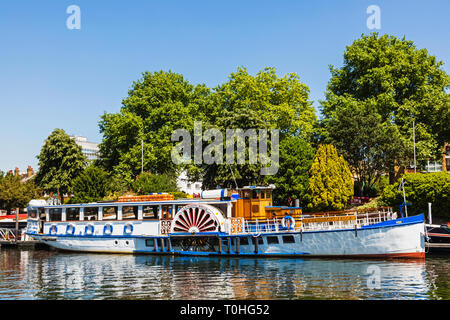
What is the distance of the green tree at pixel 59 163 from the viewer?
230 feet

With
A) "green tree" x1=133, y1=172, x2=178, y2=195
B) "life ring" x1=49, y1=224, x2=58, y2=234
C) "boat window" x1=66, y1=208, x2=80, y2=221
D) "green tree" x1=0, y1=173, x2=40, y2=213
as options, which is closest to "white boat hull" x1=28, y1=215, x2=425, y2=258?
"boat window" x1=66, y1=208, x2=80, y2=221

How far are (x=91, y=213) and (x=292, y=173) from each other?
75.9 feet

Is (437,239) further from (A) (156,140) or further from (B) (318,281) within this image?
(A) (156,140)

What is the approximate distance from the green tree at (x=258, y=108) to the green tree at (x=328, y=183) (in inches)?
275

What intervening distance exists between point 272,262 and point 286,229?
3392mm

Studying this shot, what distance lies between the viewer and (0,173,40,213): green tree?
74.4 m

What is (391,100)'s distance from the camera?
198 feet

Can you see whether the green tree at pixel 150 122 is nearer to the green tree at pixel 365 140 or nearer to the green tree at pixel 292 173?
the green tree at pixel 292 173

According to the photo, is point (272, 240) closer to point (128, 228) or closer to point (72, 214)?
point (128, 228)

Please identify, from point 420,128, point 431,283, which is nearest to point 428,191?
point 420,128

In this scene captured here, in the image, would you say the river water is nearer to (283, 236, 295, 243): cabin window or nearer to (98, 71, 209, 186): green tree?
(283, 236, 295, 243): cabin window

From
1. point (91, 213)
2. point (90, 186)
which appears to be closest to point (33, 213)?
point (91, 213)

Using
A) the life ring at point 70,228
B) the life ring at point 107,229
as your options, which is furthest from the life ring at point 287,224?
the life ring at point 70,228

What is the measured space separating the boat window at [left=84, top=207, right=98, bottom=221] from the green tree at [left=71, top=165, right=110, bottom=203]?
1723 cm
